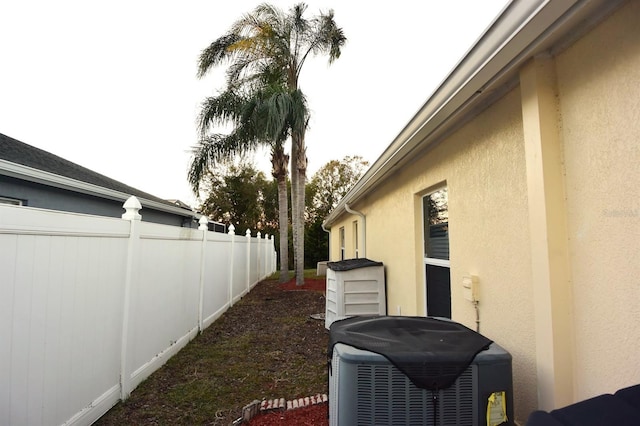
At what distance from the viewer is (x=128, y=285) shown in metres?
3.64

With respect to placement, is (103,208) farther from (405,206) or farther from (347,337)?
(347,337)

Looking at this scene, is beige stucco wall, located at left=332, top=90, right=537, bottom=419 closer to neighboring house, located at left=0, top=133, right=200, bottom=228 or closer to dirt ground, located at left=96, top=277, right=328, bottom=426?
dirt ground, located at left=96, top=277, right=328, bottom=426

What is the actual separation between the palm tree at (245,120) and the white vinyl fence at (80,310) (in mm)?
6382

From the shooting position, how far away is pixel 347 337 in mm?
1839

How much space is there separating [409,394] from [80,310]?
2.86 m

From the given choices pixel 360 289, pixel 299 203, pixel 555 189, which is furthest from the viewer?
pixel 299 203

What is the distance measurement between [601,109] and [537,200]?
1.60 feet

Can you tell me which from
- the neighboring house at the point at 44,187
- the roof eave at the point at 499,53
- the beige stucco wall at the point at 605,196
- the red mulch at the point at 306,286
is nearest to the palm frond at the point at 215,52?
the neighboring house at the point at 44,187

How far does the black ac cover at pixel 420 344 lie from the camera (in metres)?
1.56

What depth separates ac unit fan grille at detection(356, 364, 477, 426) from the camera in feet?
5.08

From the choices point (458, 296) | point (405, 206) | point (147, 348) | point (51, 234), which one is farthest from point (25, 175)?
point (458, 296)

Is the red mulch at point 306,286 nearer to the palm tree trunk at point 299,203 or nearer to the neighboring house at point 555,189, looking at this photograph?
the palm tree trunk at point 299,203

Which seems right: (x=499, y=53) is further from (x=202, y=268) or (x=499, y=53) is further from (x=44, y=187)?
(x=44, y=187)

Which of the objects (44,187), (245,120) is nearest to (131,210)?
(44,187)
